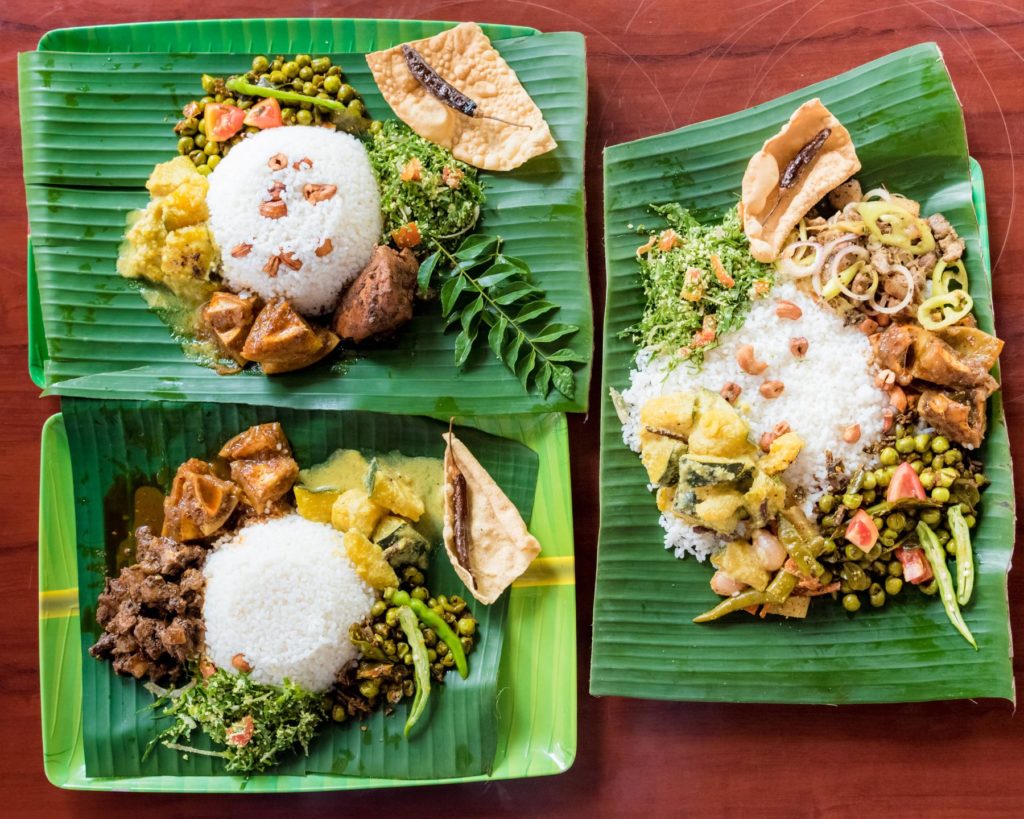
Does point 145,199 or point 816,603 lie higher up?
point 145,199

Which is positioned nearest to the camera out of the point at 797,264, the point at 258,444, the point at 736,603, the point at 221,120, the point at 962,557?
the point at 962,557

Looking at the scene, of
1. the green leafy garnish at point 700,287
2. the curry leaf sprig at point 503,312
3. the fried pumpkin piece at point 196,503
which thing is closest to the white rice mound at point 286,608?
the fried pumpkin piece at point 196,503

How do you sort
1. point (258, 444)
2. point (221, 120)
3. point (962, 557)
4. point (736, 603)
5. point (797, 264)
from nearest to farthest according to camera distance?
point (962, 557) < point (736, 603) < point (797, 264) < point (258, 444) < point (221, 120)

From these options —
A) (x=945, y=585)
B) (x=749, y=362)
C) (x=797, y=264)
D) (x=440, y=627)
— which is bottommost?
(x=440, y=627)

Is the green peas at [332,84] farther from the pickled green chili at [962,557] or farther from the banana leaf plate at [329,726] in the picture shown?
the pickled green chili at [962,557]

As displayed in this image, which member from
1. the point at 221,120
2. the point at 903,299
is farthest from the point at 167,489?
the point at 903,299

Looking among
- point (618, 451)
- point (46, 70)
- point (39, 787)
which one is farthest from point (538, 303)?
point (39, 787)

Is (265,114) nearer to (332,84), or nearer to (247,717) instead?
(332,84)

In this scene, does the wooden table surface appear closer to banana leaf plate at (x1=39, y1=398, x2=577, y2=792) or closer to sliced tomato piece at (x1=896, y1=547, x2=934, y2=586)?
banana leaf plate at (x1=39, y1=398, x2=577, y2=792)
